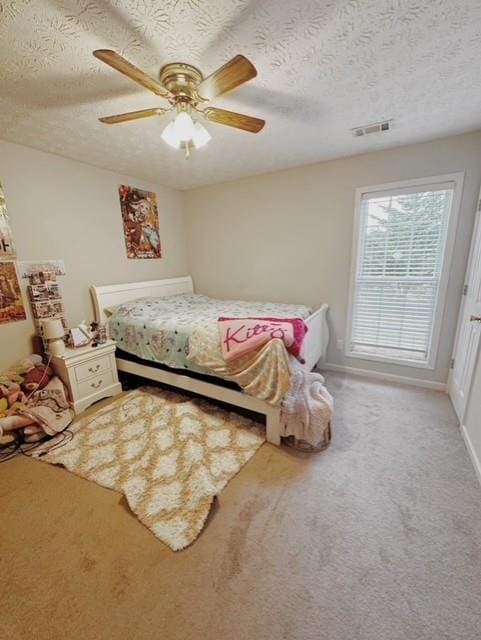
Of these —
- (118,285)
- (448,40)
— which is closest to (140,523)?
(118,285)

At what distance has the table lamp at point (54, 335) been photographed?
7.66 ft

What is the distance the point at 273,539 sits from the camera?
1.34 metres

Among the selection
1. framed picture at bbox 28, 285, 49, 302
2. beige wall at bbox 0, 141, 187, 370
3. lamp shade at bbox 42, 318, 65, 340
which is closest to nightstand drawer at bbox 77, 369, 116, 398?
lamp shade at bbox 42, 318, 65, 340

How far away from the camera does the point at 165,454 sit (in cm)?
189

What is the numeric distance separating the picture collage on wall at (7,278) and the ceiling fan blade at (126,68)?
6.08ft

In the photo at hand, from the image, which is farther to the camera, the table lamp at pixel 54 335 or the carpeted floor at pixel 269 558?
the table lamp at pixel 54 335

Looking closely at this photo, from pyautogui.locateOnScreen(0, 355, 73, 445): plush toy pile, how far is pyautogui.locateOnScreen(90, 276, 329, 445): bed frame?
662 millimetres

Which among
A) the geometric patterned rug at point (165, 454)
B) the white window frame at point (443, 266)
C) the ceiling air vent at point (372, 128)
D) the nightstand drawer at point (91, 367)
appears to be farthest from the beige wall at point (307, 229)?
the nightstand drawer at point (91, 367)

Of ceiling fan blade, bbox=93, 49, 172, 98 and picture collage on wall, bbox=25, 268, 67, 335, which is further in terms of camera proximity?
picture collage on wall, bbox=25, 268, 67, 335

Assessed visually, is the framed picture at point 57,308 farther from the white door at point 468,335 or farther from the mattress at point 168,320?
the white door at point 468,335

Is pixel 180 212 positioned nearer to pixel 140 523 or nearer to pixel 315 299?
pixel 315 299

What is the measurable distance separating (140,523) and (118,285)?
2.50m

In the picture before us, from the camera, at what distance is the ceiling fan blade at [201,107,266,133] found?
1.54 metres

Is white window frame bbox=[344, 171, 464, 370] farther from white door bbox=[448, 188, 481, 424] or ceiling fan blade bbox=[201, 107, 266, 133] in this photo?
ceiling fan blade bbox=[201, 107, 266, 133]
